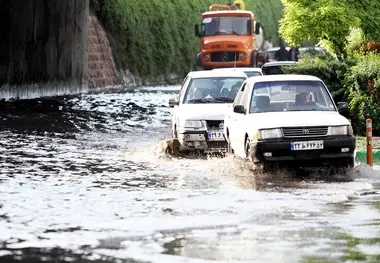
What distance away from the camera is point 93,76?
5538 cm

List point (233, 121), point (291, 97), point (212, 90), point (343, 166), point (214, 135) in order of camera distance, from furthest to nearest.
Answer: point (212, 90) < point (214, 135) < point (233, 121) < point (291, 97) < point (343, 166)

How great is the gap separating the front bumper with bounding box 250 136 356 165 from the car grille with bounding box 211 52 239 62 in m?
38.1

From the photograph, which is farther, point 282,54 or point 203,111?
point 282,54

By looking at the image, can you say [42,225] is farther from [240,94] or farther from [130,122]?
[130,122]

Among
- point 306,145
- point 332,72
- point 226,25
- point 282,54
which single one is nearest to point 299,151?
point 306,145

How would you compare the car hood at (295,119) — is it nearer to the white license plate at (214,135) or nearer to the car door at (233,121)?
the car door at (233,121)

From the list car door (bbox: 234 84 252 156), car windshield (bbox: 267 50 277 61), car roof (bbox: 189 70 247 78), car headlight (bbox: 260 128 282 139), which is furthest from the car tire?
car windshield (bbox: 267 50 277 61)

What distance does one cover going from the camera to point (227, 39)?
57.1 m

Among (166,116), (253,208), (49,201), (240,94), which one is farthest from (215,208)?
(166,116)

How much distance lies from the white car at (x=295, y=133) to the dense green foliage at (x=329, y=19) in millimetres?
11715

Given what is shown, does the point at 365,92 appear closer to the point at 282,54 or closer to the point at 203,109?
the point at 203,109

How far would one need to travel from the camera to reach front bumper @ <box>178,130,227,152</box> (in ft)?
74.7

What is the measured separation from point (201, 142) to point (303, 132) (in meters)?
4.33

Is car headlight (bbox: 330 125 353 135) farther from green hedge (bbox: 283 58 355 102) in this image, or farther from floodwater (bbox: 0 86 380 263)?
green hedge (bbox: 283 58 355 102)
